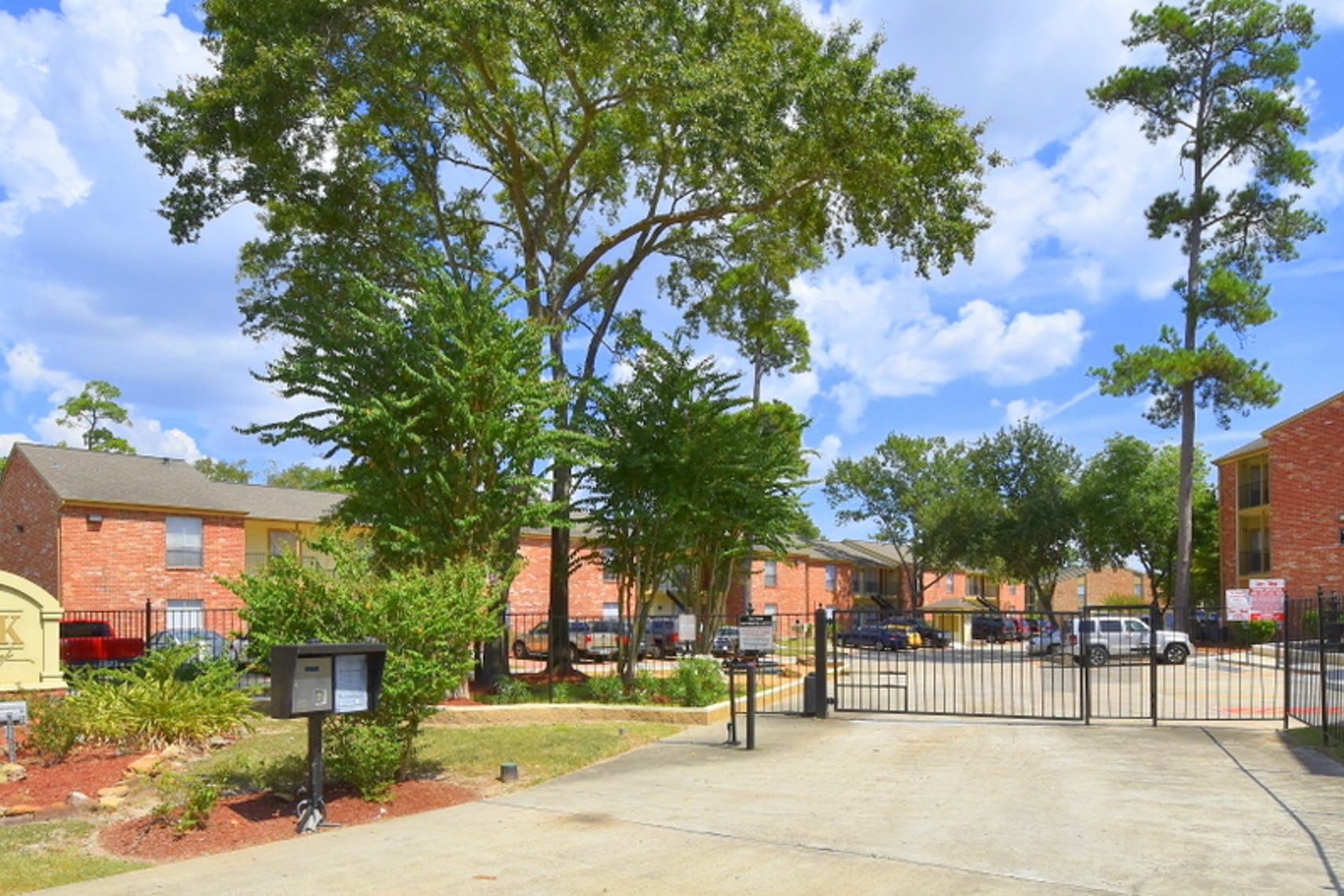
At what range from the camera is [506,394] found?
16.5 meters

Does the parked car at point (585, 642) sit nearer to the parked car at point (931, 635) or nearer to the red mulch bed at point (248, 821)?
the parked car at point (931, 635)

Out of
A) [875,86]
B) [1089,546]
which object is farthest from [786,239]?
[1089,546]

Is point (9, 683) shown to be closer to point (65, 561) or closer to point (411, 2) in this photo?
point (411, 2)

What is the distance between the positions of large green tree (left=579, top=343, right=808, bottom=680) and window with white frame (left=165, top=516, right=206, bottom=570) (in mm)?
21925

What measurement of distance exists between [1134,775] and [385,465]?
38.3 ft

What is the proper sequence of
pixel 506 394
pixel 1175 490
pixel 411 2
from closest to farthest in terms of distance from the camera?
pixel 506 394, pixel 411 2, pixel 1175 490

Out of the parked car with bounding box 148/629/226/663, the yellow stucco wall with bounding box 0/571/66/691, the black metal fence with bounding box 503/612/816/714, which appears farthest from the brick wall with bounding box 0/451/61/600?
the yellow stucco wall with bounding box 0/571/66/691

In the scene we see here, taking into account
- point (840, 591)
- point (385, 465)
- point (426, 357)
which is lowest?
point (840, 591)

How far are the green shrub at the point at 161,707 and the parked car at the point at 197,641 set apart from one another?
473mm

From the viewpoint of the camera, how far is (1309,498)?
41.7 m

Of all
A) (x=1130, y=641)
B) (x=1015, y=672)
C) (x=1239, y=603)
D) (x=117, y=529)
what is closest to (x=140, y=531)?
(x=117, y=529)

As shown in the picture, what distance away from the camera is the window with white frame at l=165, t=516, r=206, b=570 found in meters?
36.6

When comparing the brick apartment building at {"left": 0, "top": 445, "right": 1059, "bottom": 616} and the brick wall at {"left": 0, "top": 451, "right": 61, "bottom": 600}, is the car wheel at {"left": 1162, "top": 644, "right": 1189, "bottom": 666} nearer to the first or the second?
the brick apartment building at {"left": 0, "top": 445, "right": 1059, "bottom": 616}

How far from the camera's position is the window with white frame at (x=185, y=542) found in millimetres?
36562
